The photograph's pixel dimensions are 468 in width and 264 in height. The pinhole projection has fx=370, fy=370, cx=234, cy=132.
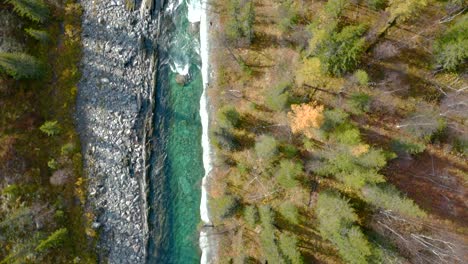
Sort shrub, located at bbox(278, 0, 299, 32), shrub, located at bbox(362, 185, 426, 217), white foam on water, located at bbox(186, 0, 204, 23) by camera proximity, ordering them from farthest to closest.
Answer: white foam on water, located at bbox(186, 0, 204, 23) < shrub, located at bbox(278, 0, 299, 32) < shrub, located at bbox(362, 185, 426, 217)

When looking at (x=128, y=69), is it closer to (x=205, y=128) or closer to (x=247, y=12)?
(x=205, y=128)

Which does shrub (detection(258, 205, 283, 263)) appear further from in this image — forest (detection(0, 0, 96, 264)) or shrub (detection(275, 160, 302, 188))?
forest (detection(0, 0, 96, 264))

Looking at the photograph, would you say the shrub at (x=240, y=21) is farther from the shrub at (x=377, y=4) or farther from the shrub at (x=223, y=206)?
the shrub at (x=223, y=206)

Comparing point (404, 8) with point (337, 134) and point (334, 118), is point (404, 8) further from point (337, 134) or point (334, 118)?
point (337, 134)

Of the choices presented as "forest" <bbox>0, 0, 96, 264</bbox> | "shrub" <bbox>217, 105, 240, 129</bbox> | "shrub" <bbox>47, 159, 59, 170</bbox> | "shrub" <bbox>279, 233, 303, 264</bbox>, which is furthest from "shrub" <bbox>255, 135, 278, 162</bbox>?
"shrub" <bbox>47, 159, 59, 170</bbox>

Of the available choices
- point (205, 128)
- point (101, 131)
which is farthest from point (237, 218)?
point (101, 131)
